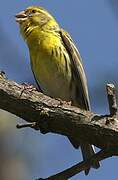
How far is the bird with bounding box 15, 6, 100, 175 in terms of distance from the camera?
19.7ft

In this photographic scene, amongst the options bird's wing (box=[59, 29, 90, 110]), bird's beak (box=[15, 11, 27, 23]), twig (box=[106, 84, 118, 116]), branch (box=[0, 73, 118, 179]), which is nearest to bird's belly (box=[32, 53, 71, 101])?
bird's wing (box=[59, 29, 90, 110])

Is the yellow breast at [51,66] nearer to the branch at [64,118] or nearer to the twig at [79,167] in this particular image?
the branch at [64,118]

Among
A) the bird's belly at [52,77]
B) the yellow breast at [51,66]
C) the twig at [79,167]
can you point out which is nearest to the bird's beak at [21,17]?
the yellow breast at [51,66]

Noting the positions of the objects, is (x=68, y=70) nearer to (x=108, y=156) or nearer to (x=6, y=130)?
(x=6, y=130)

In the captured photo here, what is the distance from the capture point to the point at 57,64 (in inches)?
237

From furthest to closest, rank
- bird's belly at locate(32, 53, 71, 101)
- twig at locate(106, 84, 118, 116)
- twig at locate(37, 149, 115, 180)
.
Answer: bird's belly at locate(32, 53, 71, 101) < twig at locate(37, 149, 115, 180) < twig at locate(106, 84, 118, 116)

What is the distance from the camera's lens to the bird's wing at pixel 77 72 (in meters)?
6.03

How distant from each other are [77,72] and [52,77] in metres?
0.34

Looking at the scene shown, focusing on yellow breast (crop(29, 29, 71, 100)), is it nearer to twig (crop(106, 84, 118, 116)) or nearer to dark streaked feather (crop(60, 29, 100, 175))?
dark streaked feather (crop(60, 29, 100, 175))

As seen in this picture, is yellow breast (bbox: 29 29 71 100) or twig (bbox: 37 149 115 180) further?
yellow breast (bbox: 29 29 71 100)

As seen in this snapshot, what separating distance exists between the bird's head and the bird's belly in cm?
63

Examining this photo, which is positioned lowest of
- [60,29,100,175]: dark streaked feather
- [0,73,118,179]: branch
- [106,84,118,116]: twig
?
[60,29,100,175]: dark streaked feather

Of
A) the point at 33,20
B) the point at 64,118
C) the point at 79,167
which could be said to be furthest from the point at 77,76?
the point at 79,167

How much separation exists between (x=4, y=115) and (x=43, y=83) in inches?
46.0
